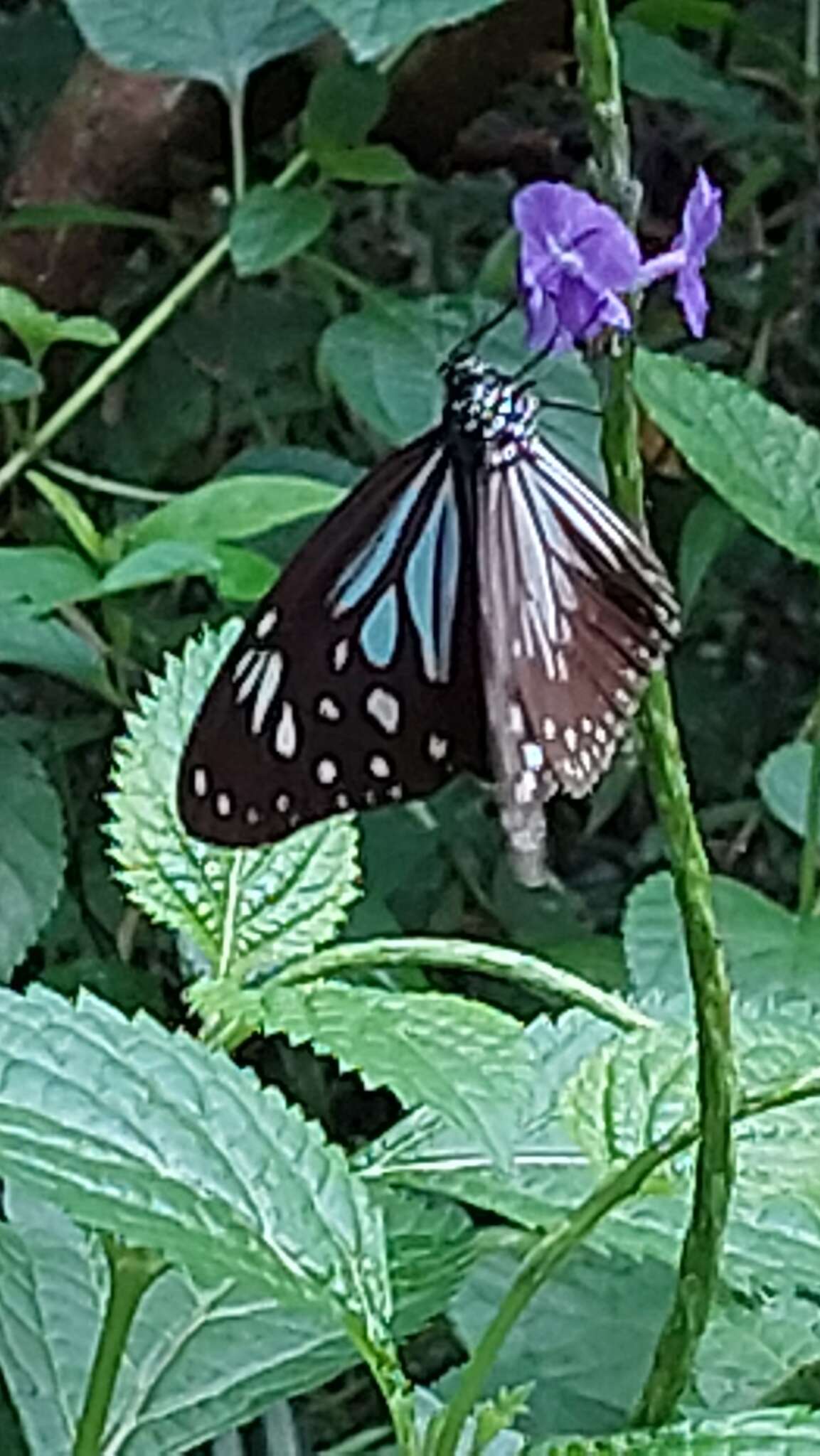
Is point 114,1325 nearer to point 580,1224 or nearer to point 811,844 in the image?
point 580,1224

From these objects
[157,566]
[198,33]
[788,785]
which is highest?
[198,33]

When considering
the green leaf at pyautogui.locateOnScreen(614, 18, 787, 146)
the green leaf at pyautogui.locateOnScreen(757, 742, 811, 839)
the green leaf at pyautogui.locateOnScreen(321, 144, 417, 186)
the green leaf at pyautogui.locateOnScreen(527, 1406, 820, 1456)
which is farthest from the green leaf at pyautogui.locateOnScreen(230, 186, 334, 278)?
the green leaf at pyautogui.locateOnScreen(527, 1406, 820, 1456)

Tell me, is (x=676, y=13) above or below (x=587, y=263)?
below

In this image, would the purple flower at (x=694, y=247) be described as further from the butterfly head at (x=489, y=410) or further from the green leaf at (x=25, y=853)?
the green leaf at (x=25, y=853)

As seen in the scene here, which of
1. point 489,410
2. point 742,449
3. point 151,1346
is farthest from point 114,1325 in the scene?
point 742,449

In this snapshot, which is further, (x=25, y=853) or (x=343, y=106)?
(x=343, y=106)

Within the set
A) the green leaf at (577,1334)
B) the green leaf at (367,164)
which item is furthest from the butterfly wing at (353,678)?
the green leaf at (367,164)
